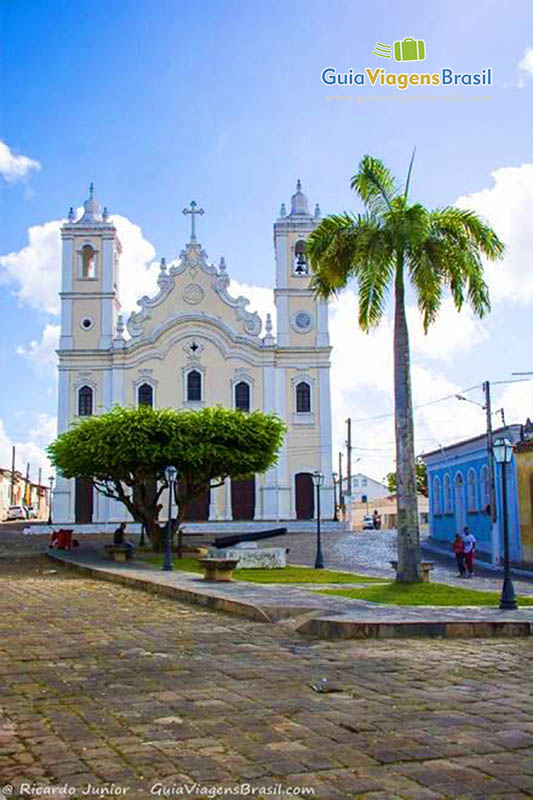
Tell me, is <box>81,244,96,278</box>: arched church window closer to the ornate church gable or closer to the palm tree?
the ornate church gable

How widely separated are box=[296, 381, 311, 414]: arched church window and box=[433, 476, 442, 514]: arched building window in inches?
358

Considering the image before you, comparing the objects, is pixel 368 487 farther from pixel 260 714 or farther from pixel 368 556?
pixel 260 714

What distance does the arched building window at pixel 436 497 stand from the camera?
39.2m

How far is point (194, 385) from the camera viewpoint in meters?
47.0

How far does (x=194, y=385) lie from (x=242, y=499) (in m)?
6.28

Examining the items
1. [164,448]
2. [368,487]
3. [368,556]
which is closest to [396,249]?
[164,448]

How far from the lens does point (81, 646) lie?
899 cm

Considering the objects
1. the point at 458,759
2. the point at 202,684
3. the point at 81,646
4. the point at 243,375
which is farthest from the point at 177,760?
the point at 243,375

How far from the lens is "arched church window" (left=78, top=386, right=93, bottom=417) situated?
46781 mm

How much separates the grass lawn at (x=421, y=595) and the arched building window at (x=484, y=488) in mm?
16054

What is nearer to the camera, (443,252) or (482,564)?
(443,252)

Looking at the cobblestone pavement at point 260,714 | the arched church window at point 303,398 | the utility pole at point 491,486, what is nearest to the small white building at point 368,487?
the arched church window at point 303,398

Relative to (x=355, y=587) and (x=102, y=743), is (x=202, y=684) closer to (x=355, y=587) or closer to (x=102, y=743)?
(x=102, y=743)

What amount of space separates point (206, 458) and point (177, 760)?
23.1 metres
